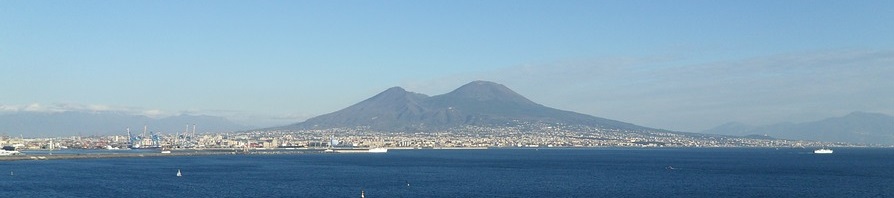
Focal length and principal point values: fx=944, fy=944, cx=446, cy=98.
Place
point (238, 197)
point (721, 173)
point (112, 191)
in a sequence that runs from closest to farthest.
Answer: point (238, 197)
point (112, 191)
point (721, 173)

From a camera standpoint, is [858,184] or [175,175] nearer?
[858,184]

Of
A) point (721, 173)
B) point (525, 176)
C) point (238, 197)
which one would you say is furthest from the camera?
point (721, 173)

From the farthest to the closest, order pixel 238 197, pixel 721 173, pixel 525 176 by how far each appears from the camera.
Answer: pixel 721 173 < pixel 525 176 < pixel 238 197

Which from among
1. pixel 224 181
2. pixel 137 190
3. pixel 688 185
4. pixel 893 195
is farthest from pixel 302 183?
pixel 893 195

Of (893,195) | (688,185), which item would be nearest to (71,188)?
(688,185)

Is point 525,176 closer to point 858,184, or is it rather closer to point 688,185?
point 688,185

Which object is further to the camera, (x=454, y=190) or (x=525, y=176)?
(x=525, y=176)

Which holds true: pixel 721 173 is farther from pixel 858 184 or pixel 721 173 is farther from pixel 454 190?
pixel 454 190

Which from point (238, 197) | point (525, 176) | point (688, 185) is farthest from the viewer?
point (525, 176)
